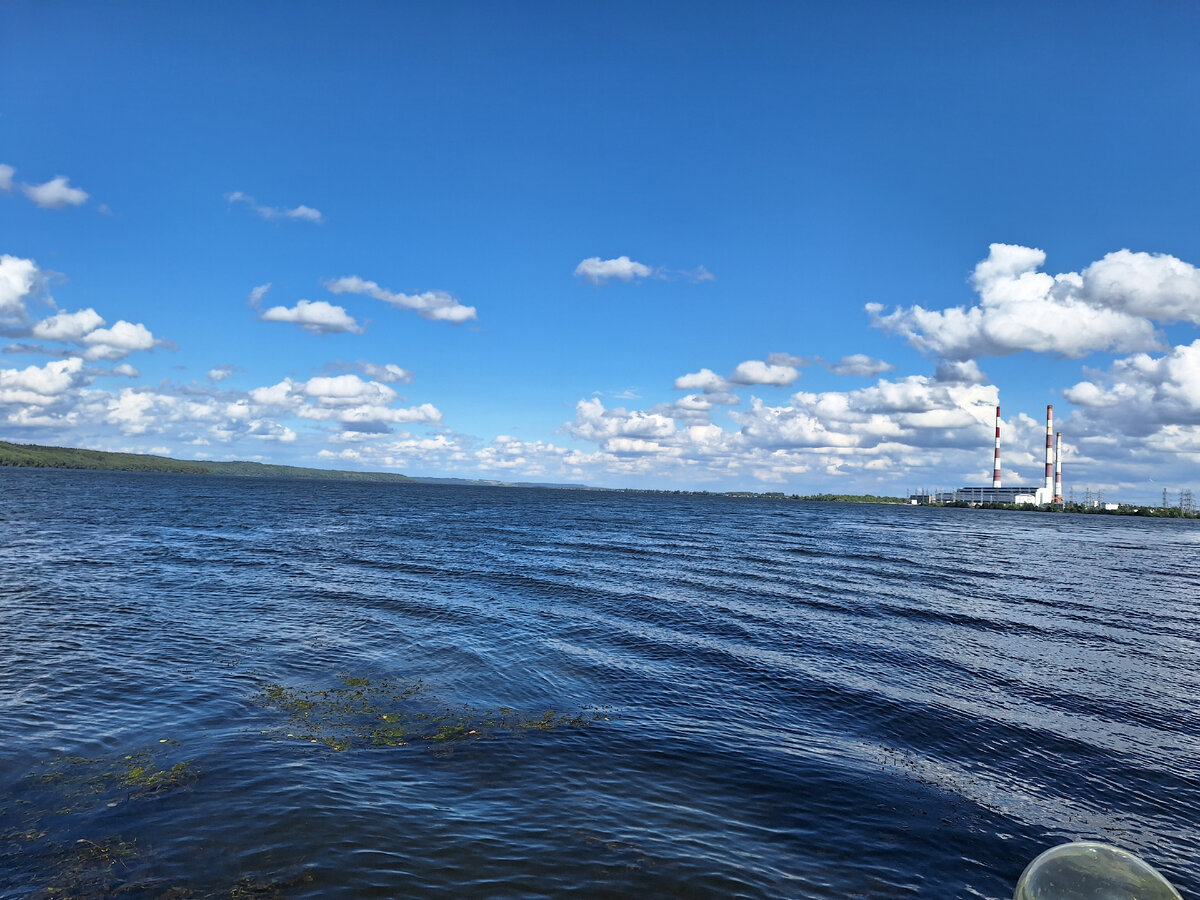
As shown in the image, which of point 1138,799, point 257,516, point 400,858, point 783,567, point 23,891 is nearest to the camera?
point 23,891

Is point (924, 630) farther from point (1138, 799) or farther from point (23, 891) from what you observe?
point (23, 891)

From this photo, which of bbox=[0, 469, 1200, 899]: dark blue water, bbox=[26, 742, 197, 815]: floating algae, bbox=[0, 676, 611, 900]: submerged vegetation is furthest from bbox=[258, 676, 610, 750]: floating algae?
bbox=[26, 742, 197, 815]: floating algae

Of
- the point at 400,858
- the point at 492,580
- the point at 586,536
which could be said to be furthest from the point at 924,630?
the point at 586,536

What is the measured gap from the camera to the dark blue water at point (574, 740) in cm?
1028

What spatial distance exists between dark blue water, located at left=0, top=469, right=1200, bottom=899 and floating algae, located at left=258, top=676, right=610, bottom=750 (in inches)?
5.7

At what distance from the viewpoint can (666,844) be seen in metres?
11.0

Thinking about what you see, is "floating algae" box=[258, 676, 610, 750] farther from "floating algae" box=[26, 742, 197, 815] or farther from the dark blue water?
"floating algae" box=[26, 742, 197, 815]

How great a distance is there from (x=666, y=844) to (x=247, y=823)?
22.8 ft

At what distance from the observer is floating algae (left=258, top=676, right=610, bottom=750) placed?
49.3 feet

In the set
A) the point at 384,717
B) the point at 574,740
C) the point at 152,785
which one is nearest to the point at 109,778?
the point at 152,785

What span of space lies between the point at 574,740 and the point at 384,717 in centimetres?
481

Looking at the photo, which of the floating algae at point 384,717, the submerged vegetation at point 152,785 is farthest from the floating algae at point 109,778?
the floating algae at point 384,717

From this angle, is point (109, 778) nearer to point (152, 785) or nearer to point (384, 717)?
point (152, 785)

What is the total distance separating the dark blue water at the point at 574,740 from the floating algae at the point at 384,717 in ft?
0.47
